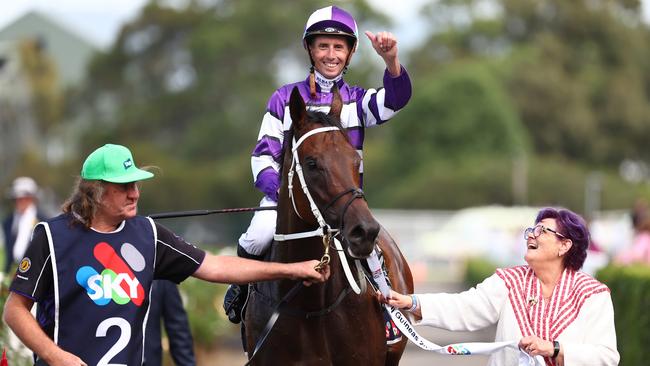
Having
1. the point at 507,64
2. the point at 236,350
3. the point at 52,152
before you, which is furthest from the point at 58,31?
the point at 236,350

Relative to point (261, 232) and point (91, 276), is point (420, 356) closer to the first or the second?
point (261, 232)

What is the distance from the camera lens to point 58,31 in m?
67.4

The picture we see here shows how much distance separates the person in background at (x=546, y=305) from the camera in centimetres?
504

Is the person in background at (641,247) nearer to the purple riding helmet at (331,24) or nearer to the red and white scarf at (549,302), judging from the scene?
the purple riding helmet at (331,24)

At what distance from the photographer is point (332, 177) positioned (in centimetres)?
508

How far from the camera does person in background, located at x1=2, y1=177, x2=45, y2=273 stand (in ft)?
38.6

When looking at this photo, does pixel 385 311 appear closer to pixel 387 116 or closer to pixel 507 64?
pixel 387 116

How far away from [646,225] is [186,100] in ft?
155

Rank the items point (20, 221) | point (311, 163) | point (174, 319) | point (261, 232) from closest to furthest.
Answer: point (311, 163) → point (261, 232) → point (174, 319) → point (20, 221)

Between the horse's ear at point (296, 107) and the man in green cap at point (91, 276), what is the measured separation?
0.88m

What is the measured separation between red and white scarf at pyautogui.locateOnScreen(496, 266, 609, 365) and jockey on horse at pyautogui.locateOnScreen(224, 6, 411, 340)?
0.95 m

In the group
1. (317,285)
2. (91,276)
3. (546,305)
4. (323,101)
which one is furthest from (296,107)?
(546,305)

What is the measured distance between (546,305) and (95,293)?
2.00 metres

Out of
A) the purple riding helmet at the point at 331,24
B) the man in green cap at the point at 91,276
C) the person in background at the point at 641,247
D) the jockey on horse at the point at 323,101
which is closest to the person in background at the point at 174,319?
the jockey on horse at the point at 323,101
